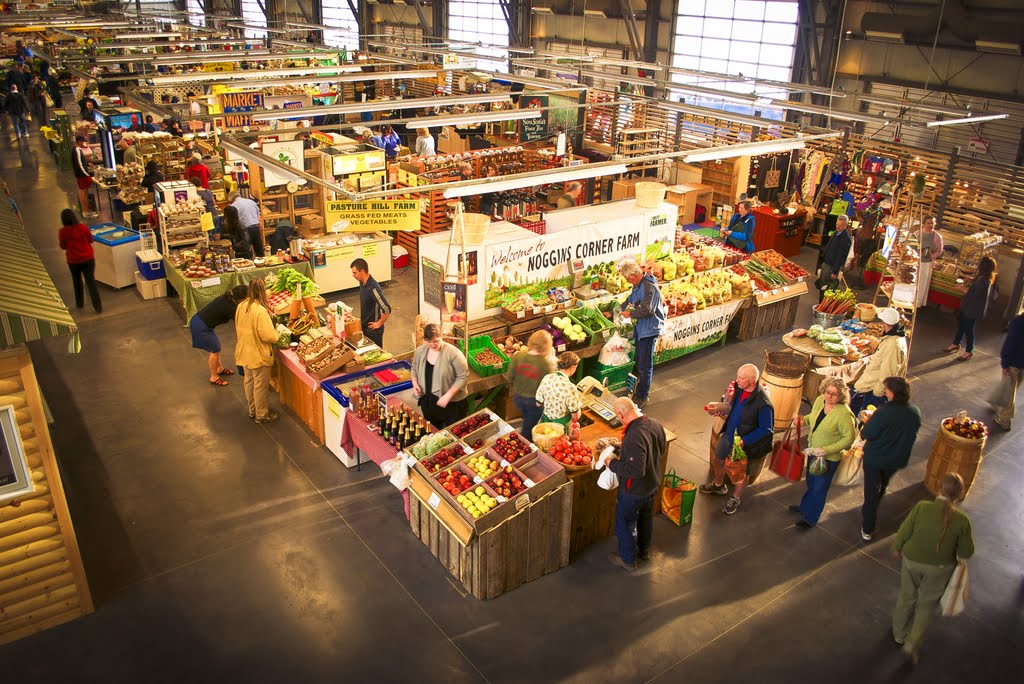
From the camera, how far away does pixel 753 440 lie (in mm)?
7449

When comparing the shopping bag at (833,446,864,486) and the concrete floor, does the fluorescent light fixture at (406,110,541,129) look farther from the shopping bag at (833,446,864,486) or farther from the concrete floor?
the shopping bag at (833,446,864,486)

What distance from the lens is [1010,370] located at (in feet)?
31.3

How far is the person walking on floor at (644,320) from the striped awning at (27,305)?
6.18 meters

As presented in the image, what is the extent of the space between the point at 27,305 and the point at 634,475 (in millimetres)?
4792

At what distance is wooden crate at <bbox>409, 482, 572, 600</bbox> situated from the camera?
639 cm

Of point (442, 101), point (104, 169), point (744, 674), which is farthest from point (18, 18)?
point (744, 674)

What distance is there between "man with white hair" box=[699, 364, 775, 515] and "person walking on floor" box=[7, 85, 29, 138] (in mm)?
26078

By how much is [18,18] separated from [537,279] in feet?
54.0

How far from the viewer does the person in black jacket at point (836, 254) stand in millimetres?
12633

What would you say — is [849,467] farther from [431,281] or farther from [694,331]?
[431,281]

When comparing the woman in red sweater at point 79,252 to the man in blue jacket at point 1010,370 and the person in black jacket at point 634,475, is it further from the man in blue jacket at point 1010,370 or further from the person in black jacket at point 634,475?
the man in blue jacket at point 1010,370

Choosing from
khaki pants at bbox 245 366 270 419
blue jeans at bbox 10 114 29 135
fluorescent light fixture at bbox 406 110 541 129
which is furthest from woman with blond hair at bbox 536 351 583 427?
blue jeans at bbox 10 114 29 135

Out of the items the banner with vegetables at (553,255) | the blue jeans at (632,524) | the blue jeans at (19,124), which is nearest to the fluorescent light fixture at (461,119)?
the banner with vegetables at (553,255)

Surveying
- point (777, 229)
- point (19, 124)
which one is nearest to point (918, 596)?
point (777, 229)
